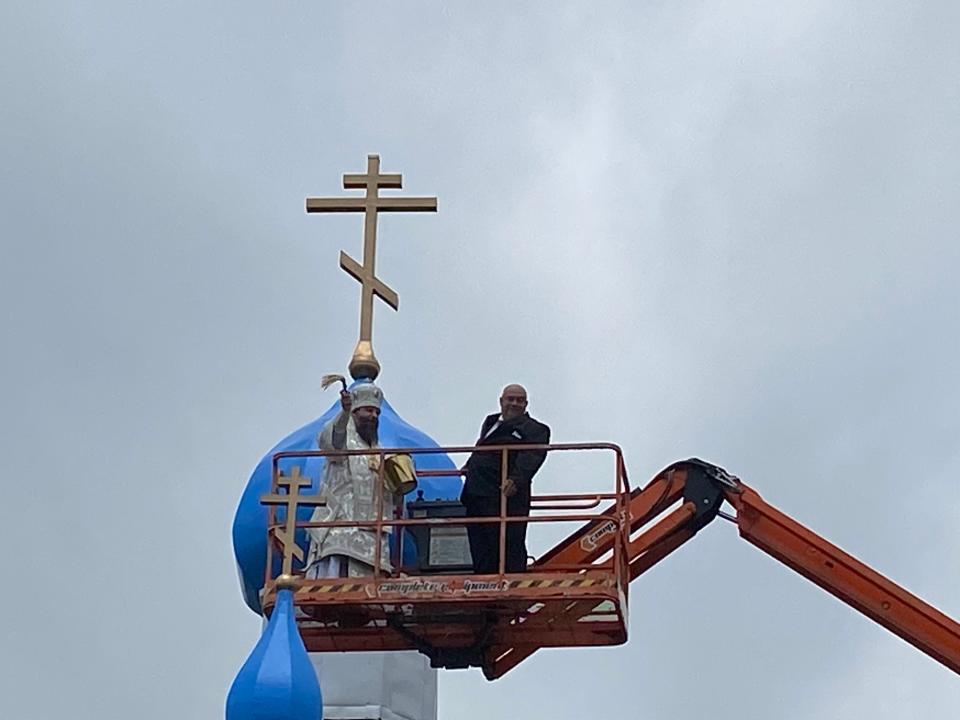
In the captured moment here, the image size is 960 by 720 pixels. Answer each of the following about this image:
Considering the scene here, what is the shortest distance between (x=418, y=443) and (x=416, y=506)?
287cm

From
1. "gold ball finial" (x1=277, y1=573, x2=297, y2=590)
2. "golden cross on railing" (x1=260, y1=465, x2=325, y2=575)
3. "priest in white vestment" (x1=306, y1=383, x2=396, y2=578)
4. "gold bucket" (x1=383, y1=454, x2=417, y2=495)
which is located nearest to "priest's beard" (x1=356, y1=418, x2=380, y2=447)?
"priest in white vestment" (x1=306, y1=383, x2=396, y2=578)

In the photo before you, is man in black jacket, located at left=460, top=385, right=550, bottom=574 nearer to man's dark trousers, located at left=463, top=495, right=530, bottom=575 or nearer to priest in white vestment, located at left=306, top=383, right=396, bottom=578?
man's dark trousers, located at left=463, top=495, right=530, bottom=575

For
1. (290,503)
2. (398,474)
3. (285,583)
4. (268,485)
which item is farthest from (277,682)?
(268,485)

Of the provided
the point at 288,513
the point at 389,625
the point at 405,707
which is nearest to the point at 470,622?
the point at 389,625

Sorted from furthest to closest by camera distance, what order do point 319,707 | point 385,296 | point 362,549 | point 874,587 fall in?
1. point 385,296
2. point 874,587
3. point 362,549
4. point 319,707

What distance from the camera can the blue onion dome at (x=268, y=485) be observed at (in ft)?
76.9

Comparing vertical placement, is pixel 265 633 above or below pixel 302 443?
below

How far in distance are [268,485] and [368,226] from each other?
9.27 feet

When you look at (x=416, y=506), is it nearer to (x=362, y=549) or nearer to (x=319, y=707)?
(x=362, y=549)

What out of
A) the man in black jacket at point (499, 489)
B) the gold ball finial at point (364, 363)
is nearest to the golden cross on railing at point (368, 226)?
the gold ball finial at point (364, 363)

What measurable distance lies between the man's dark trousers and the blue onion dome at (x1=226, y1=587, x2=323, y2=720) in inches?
82.4

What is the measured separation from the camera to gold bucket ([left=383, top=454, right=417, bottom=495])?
823 inches

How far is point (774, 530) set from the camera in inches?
889

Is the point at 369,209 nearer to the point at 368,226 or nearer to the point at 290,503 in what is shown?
the point at 368,226
